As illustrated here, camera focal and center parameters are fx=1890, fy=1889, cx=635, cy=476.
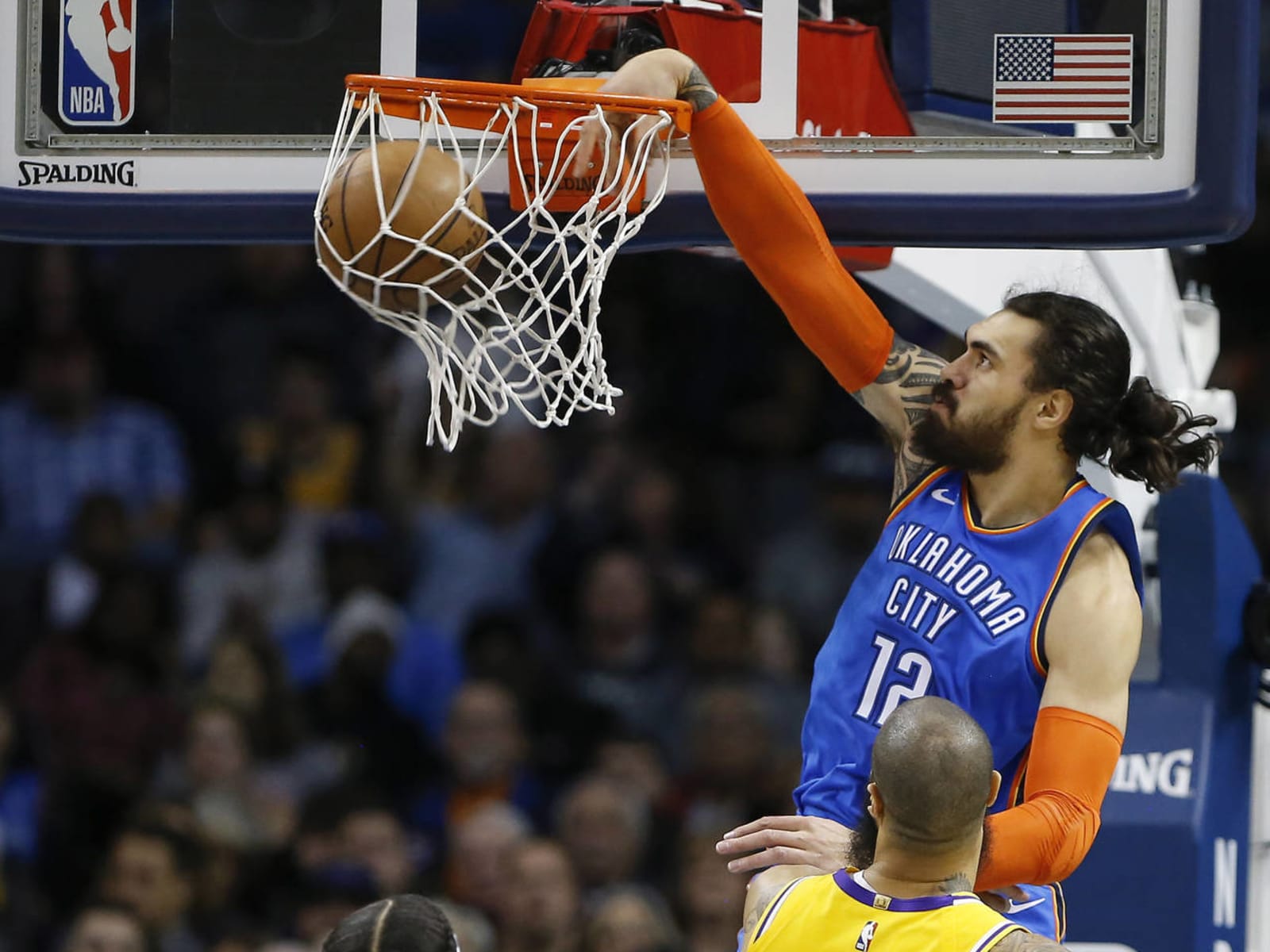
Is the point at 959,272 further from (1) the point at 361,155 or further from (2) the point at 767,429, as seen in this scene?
(2) the point at 767,429

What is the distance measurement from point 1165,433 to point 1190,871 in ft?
4.07

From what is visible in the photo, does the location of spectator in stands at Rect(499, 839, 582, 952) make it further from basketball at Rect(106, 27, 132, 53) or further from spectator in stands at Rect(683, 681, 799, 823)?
basketball at Rect(106, 27, 132, 53)

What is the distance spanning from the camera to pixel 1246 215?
10.4 ft

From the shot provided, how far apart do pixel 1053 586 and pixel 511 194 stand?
44.7 inches

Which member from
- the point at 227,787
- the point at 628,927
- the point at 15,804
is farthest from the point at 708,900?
the point at 15,804

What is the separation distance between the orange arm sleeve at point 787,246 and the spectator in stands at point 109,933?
3.41 metres

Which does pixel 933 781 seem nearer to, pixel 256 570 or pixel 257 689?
pixel 257 689

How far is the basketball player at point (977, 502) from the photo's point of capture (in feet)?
10.4

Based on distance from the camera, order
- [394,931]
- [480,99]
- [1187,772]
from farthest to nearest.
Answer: [1187,772] < [480,99] < [394,931]

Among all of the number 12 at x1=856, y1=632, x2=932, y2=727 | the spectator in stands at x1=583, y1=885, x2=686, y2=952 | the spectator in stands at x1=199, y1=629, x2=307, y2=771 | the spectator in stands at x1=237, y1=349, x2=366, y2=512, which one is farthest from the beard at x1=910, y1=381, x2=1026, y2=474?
→ the spectator in stands at x1=237, y1=349, x2=366, y2=512

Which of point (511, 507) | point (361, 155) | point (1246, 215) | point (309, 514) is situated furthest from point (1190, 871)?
point (309, 514)

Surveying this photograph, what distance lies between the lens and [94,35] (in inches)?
140

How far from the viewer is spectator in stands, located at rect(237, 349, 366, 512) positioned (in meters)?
7.04

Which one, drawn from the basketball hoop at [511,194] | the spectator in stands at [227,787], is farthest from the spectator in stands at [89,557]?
the basketball hoop at [511,194]
